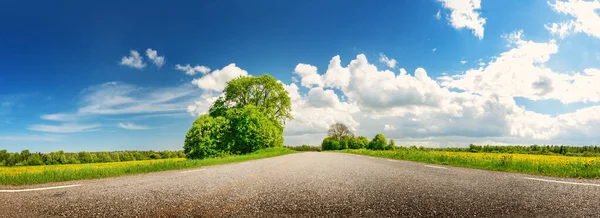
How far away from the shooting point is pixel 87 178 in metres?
10.7

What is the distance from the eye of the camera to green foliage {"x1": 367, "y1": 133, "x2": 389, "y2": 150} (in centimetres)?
8854

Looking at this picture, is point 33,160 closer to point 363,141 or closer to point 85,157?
point 85,157

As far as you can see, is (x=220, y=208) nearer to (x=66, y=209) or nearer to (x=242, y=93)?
(x=66, y=209)

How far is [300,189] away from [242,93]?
45296 mm

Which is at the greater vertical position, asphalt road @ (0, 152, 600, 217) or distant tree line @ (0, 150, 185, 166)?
asphalt road @ (0, 152, 600, 217)

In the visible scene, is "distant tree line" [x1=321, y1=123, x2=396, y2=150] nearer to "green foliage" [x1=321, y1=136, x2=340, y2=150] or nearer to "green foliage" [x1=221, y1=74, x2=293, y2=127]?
"green foliage" [x1=321, y1=136, x2=340, y2=150]

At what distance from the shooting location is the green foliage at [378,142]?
290ft

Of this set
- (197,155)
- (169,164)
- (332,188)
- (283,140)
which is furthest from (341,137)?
(332,188)

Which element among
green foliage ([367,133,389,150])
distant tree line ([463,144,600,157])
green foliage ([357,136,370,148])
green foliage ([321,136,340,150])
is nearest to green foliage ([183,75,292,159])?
distant tree line ([463,144,600,157])

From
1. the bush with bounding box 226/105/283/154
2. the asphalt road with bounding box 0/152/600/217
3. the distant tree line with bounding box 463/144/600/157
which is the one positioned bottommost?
the distant tree line with bounding box 463/144/600/157

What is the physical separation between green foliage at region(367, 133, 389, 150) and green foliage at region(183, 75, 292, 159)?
43.4 metres

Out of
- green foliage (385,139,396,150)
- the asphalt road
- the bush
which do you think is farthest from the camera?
green foliage (385,139,396,150)

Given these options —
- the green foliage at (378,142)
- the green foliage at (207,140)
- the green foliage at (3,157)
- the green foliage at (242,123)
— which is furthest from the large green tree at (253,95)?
the green foliage at (378,142)

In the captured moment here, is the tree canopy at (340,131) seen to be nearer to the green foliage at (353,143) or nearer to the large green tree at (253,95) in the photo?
the green foliage at (353,143)
